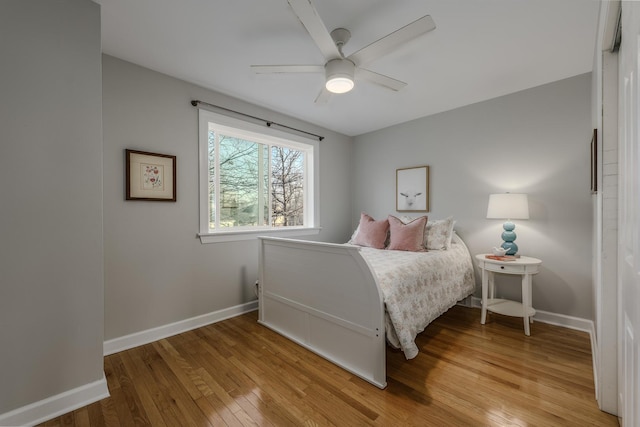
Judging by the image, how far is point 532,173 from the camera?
276 centimetres

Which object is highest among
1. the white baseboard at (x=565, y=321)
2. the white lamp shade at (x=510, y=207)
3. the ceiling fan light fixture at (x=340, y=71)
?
the ceiling fan light fixture at (x=340, y=71)

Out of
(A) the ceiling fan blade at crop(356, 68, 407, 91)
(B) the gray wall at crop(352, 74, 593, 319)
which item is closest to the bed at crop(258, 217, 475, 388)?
(B) the gray wall at crop(352, 74, 593, 319)

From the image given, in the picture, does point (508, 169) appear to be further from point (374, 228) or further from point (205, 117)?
point (205, 117)

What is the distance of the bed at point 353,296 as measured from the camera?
1.74m

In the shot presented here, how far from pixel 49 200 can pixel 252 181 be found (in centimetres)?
198

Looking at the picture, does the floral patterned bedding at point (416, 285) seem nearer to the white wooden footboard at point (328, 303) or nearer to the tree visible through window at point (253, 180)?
the white wooden footboard at point (328, 303)

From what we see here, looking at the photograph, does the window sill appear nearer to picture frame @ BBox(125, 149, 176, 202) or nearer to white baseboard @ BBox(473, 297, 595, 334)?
picture frame @ BBox(125, 149, 176, 202)

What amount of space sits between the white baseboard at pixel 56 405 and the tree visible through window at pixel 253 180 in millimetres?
1565

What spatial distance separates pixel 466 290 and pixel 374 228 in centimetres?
120

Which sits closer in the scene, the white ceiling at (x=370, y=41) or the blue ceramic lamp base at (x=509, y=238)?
the white ceiling at (x=370, y=41)

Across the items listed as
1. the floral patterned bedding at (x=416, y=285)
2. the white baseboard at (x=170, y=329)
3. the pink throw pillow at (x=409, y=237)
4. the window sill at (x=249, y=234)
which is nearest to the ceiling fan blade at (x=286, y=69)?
the floral patterned bedding at (x=416, y=285)

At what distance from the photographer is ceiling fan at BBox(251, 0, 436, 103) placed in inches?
54.4

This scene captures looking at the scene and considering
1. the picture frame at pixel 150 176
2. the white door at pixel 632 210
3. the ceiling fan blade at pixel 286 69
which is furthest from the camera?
the picture frame at pixel 150 176

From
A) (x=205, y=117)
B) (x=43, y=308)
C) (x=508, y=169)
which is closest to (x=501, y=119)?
(x=508, y=169)
